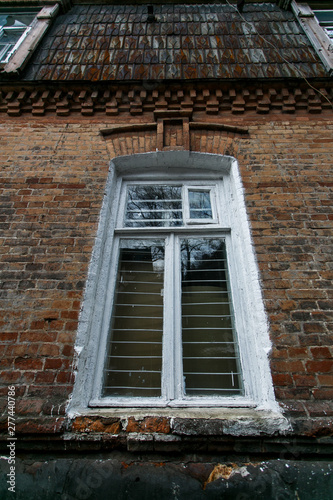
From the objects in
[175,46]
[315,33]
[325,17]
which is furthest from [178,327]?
[325,17]

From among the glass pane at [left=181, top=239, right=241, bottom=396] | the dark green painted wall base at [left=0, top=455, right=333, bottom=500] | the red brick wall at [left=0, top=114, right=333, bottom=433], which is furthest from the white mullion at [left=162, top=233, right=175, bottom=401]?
the dark green painted wall base at [left=0, top=455, right=333, bottom=500]

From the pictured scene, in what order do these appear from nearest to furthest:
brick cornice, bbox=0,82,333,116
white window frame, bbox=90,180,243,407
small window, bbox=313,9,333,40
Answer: white window frame, bbox=90,180,243,407 < brick cornice, bbox=0,82,333,116 < small window, bbox=313,9,333,40

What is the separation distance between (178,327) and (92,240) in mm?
1162

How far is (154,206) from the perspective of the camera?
338 cm

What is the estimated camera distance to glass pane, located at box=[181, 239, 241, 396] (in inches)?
93.7

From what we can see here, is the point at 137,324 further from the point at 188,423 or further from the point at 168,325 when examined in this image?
the point at 188,423

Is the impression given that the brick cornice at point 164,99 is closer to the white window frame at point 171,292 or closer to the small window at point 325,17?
the white window frame at point 171,292

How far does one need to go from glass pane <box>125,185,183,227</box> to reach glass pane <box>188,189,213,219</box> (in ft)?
0.43

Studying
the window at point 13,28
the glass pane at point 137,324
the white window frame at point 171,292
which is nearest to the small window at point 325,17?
the white window frame at point 171,292

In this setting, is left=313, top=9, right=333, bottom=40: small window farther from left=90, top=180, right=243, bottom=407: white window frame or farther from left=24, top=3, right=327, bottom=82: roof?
left=90, top=180, right=243, bottom=407: white window frame

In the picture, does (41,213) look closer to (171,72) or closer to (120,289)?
(120,289)

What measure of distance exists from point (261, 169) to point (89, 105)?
2.35 meters

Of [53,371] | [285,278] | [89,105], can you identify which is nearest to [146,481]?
[53,371]

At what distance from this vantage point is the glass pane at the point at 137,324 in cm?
238
